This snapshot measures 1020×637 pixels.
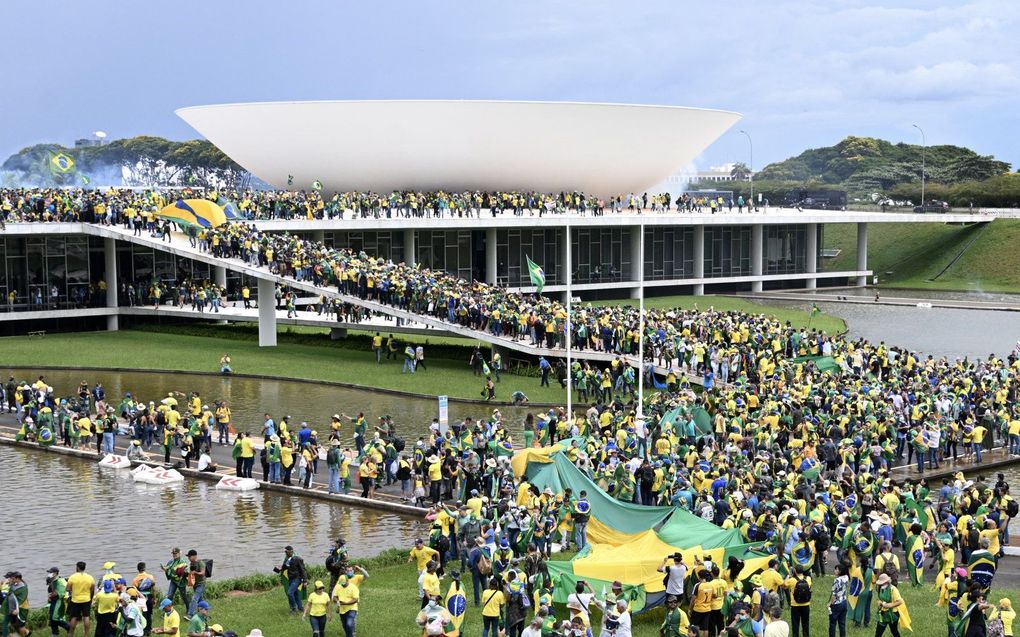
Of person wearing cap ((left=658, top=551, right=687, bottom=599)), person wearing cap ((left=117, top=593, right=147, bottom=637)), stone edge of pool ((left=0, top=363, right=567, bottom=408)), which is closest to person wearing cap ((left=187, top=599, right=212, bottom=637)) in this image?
person wearing cap ((left=117, top=593, right=147, bottom=637))

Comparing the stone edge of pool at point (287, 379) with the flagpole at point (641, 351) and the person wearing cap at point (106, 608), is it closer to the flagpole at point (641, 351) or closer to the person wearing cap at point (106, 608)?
the flagpole at point (641, 351)

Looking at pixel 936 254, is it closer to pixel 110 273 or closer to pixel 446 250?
pixel 446 250

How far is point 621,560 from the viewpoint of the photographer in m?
16.8

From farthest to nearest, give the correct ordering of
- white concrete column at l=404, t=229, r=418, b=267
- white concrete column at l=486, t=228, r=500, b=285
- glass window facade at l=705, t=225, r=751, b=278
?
glass window facade at l=705, t=225, r=751, b=278
white concrete column at l=486, t=228, r=500, b=285
white concrete column at l=404, t=229, r=418, b=267

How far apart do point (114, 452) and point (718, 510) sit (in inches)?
576

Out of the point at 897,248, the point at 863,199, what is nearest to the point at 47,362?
the point at 897,248

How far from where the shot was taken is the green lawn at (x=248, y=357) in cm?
3691

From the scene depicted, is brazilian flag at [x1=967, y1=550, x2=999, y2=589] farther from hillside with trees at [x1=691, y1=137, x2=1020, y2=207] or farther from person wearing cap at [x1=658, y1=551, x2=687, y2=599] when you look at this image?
hillside with trees at [x1=691, y1=137, x2=1020, y2=207]

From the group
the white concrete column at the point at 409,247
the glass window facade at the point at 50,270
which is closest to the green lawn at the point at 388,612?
the glass window facade at the point at 50,270

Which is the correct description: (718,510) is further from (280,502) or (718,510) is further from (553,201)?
(553,201)

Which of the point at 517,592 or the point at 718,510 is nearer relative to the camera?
the point at 517,592

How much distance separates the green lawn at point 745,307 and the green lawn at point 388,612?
30.4 meters

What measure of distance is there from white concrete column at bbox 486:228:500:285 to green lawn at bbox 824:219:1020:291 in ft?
75.4

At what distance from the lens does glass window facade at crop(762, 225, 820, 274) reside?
68625mm
